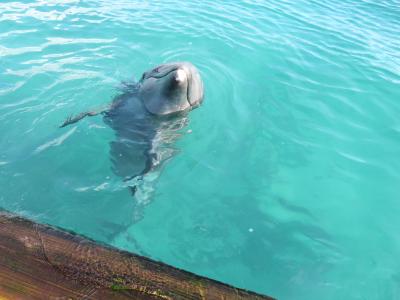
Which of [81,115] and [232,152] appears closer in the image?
[81,115]

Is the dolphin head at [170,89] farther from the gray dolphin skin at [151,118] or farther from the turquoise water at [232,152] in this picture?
the turquoise water at [232,152]

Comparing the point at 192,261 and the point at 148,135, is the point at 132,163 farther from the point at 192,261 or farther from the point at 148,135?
the point at 192,261

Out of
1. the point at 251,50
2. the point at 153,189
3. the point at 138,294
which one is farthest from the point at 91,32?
the point at 138,294

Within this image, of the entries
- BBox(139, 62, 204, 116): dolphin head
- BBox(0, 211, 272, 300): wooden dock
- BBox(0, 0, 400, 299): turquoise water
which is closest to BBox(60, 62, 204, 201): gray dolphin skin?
BBox(139, 62, 204, 116): dolphin head

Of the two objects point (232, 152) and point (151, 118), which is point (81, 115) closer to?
point (151, 118)

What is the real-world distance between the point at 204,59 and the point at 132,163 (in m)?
4.68

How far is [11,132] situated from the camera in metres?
6.28

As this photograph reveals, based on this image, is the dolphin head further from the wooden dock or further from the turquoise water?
the wooden dock

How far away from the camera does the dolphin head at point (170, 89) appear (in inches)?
213

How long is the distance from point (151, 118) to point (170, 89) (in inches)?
21.1

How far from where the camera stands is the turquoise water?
489cm

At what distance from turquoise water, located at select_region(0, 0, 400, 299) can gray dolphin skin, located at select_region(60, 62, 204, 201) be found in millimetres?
294

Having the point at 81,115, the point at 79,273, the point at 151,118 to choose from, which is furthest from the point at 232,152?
the point at 79,273

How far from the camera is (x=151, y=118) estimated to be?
5.70m
